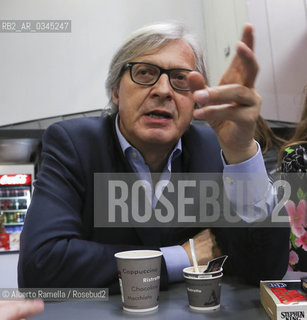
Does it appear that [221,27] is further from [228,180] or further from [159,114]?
[228,180]

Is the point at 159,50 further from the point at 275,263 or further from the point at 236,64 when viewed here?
the point at 275,263

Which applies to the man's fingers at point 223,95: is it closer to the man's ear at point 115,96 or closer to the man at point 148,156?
the man at point 148,156

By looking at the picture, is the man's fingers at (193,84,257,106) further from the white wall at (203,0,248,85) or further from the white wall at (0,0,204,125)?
the white wall at (0,0,204,125)

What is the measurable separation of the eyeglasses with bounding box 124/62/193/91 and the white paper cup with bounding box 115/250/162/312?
1.77 ft

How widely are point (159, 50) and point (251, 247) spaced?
605 millimetres

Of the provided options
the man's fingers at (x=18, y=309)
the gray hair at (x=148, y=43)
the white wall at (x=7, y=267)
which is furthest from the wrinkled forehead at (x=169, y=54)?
the white wall at (x=7, y=267)

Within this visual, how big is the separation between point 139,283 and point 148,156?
0.52 m

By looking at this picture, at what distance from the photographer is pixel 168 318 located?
626mm

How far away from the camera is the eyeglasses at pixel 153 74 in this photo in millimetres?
1044

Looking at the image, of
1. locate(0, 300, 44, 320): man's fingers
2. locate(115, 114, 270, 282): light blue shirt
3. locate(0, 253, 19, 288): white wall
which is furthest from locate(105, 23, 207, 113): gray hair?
locate(0, 253, 19, 288): white wall

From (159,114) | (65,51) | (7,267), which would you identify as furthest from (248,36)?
(7,267)

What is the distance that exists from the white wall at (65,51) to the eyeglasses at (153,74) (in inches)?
95.4

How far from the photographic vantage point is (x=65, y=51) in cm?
352

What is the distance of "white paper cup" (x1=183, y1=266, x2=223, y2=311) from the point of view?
66 cm
